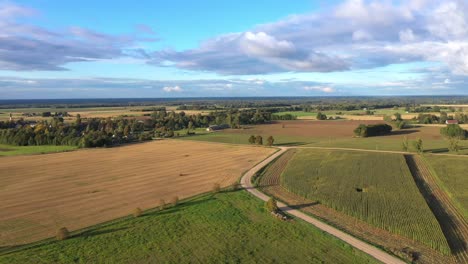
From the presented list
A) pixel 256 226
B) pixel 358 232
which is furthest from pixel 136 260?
pixel 358 232

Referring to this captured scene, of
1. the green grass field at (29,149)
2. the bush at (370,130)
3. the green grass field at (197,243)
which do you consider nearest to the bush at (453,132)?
the bush at (370,130)

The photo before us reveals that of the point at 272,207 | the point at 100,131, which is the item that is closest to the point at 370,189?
the point at 272,207

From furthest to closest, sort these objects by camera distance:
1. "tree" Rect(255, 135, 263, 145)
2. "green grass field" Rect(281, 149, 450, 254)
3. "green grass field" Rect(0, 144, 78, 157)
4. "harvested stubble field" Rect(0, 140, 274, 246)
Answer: "tree" Rect(255, 135, 263, 145) → "green grass field" Rect(0, 144, 78, 157) → "harvested stubble field" Rect(0, 140, 274, 246) → "green grass field" Rect(281, 149, 450, 254)

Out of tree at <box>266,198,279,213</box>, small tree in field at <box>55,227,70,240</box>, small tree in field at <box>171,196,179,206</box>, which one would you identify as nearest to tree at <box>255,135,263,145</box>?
small tree in field at <box>171,196,179,206</box>

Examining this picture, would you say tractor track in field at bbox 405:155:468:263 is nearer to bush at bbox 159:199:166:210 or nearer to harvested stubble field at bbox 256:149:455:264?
harvested stubble field at bbox 256:149:455:264

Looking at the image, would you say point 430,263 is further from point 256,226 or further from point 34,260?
point 34,260

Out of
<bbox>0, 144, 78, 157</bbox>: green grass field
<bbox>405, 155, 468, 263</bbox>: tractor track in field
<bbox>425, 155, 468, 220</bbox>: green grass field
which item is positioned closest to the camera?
<bbox>405, 155, 468, 263</bbox>: tractor track in field
